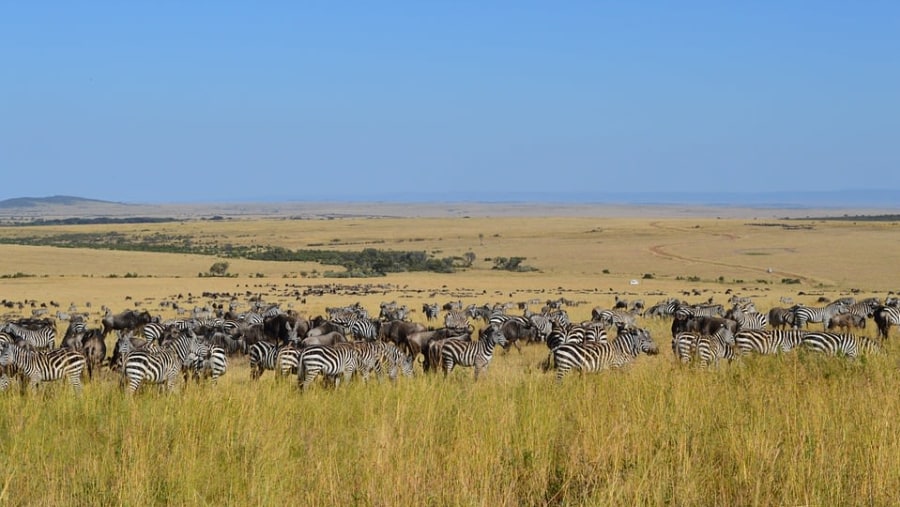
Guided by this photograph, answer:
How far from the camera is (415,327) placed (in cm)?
1994

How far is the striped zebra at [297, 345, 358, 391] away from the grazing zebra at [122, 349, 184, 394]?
1728 mm

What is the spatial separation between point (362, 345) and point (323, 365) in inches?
61.2

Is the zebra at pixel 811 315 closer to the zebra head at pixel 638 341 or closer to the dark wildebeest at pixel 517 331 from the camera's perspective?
the dark wildebeest at pixel 517 331

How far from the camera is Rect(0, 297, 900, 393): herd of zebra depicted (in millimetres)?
12758

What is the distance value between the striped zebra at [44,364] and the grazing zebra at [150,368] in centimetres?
74

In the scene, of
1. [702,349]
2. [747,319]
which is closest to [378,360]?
[702,349]

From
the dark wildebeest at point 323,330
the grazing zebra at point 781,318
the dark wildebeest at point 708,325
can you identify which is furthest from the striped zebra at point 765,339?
the grazing zebra at point 781,318

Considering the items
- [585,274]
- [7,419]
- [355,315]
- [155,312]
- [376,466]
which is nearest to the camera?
[376,466]

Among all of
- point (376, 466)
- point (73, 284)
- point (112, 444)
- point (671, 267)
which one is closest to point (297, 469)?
point (376, 466)

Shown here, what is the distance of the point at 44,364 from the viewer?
1274cm

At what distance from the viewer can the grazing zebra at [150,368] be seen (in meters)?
12.2

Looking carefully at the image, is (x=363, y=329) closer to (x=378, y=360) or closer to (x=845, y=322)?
(x=378, y=360)

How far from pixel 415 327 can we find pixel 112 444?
13.0 meters

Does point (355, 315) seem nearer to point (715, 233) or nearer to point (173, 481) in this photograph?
point (173, 481)
